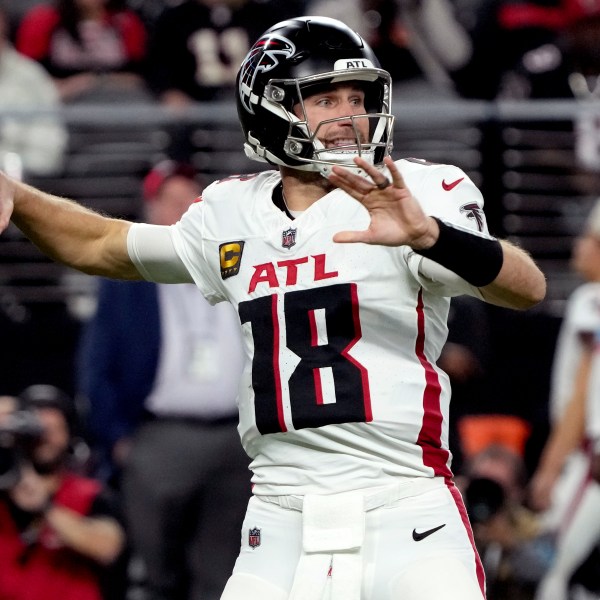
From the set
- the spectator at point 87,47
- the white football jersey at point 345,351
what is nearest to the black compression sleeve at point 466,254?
the white football jersey at point 345,351

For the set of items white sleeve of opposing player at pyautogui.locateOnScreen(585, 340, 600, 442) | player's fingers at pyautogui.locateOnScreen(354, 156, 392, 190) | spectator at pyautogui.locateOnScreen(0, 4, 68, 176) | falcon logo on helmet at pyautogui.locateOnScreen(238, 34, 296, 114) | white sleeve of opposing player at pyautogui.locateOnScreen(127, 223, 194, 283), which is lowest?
white sleeve of opposing player at pyautogui.locateOnScreen(585, 340, 600, 442)

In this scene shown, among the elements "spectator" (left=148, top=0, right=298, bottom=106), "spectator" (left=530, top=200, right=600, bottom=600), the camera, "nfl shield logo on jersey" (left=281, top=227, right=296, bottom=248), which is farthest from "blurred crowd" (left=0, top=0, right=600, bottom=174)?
"nfl shield logo on jersey" (left=281, top=227, right=296, bottom=248)

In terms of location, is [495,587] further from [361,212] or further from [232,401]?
[361,212]

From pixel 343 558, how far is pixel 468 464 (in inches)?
129

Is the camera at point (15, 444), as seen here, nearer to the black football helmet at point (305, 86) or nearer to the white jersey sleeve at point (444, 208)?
the black football helmet at point (305, 86)

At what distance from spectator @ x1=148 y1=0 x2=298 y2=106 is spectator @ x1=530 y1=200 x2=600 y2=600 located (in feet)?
7.51

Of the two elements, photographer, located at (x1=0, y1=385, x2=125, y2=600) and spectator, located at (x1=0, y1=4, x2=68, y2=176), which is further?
spectator, located at (x1=0, y1=4, x2=68, y2=176)

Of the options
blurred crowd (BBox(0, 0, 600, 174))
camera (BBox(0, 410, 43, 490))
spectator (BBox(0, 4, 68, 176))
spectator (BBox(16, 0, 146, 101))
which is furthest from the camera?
spectator (BBox(16, 0, 146, 101))

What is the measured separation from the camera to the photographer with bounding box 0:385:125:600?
244 inches

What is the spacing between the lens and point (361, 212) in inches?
146

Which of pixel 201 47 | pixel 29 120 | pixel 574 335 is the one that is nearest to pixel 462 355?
pixel 574 335

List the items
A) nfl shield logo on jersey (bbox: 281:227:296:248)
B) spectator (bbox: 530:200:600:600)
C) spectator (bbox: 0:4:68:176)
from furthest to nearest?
spectator (bbox: 0:4:68:176) < spectator (bbox: 530:200:600:600) < nfl shield logo on jersey (bbox: 281:227:296:248)

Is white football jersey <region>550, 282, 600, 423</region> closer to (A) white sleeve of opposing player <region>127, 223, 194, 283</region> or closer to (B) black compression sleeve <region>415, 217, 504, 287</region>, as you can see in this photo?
(A) white sleeve of opposing player <region>127, 223, 194, 283</region>

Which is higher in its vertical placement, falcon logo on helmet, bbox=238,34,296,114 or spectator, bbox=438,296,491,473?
falcon logo on helmet, bbox=238,34,296,114
